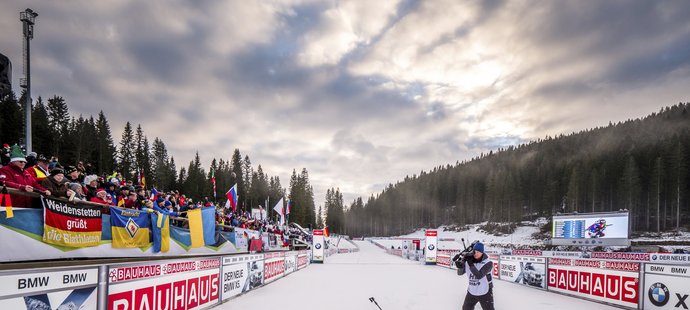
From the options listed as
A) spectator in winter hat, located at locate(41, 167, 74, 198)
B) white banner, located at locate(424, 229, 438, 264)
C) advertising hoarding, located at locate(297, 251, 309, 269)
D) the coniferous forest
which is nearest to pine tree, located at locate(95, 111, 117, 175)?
advertising hoarding, located at locate(297, 251, 309, 269)

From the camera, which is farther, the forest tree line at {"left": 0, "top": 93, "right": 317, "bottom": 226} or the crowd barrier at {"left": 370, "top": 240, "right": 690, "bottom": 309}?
the forest tree line at {"left": 0, "top": 93, "right": 317, "bottom": 226}

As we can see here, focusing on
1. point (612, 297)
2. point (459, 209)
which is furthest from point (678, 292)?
point (459, 209)

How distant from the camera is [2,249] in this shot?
625cm

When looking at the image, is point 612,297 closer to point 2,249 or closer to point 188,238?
point 188,238

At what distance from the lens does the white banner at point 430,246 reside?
1278 inches

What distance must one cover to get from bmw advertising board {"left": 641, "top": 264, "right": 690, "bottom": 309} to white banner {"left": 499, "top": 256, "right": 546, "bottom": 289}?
535 cm

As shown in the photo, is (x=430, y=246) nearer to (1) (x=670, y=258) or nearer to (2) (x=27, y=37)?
(1) (x=670, y=258)

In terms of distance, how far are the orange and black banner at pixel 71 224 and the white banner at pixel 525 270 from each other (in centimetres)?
1605

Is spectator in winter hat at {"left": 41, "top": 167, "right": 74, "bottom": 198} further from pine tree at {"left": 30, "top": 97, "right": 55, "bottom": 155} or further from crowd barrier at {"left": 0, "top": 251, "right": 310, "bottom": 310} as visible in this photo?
pine tree at {"left": 30, "top": 97, "right": 55, "bottom": 155}

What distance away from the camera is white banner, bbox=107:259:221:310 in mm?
6168

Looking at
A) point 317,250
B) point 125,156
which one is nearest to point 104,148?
point 125,156

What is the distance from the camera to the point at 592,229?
116 ft

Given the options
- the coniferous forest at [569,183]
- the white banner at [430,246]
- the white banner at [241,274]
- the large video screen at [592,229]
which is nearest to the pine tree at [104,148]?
the white banner at [430,246]

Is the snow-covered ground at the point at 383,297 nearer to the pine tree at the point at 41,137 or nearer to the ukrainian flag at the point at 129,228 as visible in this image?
the ukrainian flag at the point at 129,228
